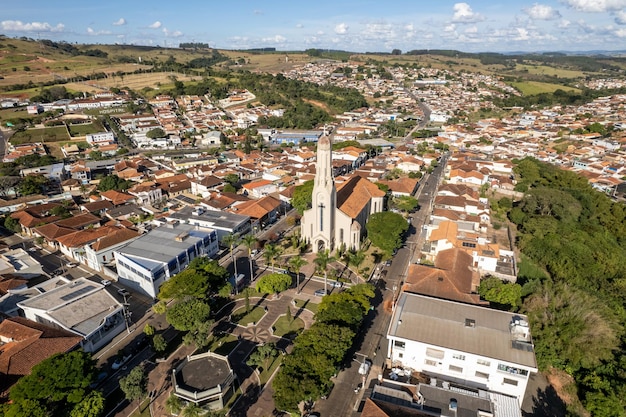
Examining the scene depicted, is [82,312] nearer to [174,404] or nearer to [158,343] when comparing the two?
[158,343]

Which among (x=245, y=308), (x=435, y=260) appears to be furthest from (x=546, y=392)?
(x=245, y=308)

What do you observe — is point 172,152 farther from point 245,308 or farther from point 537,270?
point 537,270

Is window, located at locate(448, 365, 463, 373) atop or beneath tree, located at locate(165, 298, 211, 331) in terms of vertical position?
beneath

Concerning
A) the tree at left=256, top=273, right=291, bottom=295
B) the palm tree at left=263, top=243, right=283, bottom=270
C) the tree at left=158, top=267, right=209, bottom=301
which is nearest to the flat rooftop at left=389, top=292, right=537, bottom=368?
the tree at left=256, top=273, right=291, bottom=295

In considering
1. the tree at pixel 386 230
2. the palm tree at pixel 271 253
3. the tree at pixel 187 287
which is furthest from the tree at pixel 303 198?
the tree at pixel 187 287

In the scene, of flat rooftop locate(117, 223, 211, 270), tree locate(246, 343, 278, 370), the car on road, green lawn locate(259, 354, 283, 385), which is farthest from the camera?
flat rooftop locate(117, 223, 211, 270)

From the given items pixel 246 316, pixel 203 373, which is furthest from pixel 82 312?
pixel 246 316

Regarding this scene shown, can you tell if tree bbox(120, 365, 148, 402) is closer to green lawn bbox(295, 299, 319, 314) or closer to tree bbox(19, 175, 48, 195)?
green lawn bbox(295, 299, 319, 314)
